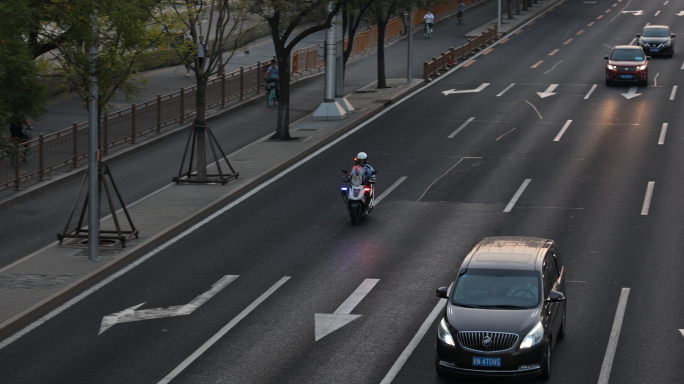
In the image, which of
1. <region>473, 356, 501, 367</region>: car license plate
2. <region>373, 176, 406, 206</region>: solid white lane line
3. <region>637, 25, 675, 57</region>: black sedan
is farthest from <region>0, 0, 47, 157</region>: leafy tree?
<region>637, 25, 675, 57</region>: black sedan

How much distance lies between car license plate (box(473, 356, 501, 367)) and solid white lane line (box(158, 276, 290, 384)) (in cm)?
467

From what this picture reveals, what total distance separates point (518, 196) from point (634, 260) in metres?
5.76

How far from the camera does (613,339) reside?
15555mm

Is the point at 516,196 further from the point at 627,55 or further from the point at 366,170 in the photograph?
the point at 627,55

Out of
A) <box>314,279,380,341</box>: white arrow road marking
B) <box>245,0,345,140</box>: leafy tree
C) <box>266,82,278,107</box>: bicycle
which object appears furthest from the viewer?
<box>266,82,278,107</box>: bicycle

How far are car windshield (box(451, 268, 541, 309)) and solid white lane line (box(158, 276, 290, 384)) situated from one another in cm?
431

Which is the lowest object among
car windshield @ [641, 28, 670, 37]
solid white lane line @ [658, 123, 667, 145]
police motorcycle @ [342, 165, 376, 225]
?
police motorcycle @ [342, 165, 376, 225]

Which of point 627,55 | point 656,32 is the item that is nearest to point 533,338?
point 627,55

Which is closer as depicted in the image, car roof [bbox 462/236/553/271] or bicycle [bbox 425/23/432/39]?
car roof [bbox 462/236/553/271]

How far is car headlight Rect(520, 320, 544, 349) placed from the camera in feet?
44.0

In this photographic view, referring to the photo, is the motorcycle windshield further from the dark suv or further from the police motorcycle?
the dark suv

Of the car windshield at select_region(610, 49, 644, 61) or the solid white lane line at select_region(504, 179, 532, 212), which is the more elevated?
the car windshield at select_region(610, 49, 644, 61)

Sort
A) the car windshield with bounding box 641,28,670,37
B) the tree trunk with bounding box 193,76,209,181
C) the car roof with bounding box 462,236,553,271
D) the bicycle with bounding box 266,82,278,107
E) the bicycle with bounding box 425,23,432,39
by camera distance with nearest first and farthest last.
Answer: the car roof with bounding box 462,236,553,271 < the tree trunk with bounding box 193,76,209,181 < the bicycle with bounding box 266,82,278,107 < the car windshield with bounding box 641,28,670,37 < the bicycle with bounding box 425,23,432,39

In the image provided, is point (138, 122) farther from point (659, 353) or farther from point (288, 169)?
point (659, 353)
